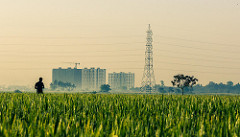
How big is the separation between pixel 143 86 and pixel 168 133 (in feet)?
393

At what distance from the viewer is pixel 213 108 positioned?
30.2ft

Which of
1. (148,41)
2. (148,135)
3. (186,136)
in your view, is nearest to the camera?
(186,136)

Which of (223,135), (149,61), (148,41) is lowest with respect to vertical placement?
(223,135)

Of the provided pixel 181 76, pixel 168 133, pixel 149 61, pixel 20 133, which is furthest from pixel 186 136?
pixel 181 76

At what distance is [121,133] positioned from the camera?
4102 mm

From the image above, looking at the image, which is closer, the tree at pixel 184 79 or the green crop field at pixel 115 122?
the green crop field at pixel 115 122

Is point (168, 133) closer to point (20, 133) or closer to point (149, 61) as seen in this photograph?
point (20, 133)

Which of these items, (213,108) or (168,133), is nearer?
(168,133)

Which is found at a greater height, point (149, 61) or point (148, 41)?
point (148, 41)

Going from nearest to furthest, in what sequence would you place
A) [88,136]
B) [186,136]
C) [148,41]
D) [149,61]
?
1. [88,136]
2. [186,136]
3. [149,61]
4. [148,41]

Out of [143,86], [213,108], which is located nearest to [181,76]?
[143,86]

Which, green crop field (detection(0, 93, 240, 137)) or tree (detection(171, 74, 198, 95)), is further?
tree (detection(171, 74, 198, 95))

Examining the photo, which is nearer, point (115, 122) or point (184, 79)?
point (115, 122)

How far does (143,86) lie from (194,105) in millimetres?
114962
